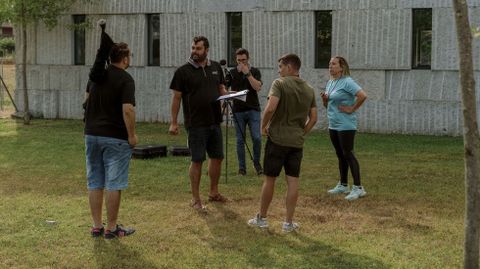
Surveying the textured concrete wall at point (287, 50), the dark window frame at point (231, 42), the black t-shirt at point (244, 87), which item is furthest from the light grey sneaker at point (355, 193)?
the dark window frame at point (231, 42)

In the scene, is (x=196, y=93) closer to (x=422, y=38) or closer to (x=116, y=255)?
(x=116, y=255)

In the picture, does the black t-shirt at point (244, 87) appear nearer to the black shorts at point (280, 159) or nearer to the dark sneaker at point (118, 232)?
the black shorts at point (280, 159)

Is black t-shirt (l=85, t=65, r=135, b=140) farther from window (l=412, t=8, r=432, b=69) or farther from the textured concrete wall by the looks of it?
window (l=412, t=8, r=432, b=69)

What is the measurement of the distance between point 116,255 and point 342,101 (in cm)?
362

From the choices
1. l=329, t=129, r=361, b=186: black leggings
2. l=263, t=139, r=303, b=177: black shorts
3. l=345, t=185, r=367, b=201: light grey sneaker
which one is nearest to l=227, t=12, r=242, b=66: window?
l=329, t=129, r=361, b=186: black leggings

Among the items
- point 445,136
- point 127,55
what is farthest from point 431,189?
point 445,136

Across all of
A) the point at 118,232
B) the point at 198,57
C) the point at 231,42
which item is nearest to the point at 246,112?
the point at 198,57

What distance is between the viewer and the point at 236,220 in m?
7.40

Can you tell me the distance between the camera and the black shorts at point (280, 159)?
6852mm

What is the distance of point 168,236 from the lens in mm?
6777

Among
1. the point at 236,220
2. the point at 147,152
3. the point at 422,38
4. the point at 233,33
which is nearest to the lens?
the point at 236,220

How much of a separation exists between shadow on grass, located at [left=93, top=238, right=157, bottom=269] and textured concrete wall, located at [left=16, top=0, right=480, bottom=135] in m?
Answer: 10.6

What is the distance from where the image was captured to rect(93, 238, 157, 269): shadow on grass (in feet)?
19.2

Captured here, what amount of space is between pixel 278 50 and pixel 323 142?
3505 mm
